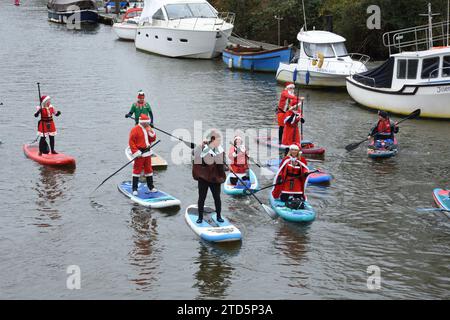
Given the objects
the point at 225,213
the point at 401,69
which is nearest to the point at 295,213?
the point at 225,213

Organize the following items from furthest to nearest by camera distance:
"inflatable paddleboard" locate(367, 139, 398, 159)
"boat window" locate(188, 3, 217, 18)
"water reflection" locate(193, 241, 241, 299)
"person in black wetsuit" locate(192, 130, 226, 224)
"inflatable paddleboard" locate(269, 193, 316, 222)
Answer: "boat window" locate(188, 3, 217, 18)
"inflatable paddleboard" locate(367, 139, 398, 159)
"inflatable paddleboard" locate(269, 193, 316, 222)
"person in black wetsuit" locate(192, 130, 226, 224)
"water reflection" locate(193, 241, 241, 299)

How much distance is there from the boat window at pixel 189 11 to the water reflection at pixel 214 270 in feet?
99.6

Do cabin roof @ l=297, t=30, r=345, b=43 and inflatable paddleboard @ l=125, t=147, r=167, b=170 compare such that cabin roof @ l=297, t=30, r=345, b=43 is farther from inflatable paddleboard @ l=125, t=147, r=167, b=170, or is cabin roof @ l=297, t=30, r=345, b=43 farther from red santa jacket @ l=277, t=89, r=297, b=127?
inflatable paddleboard @ l=125, t=147, r=167, b=170

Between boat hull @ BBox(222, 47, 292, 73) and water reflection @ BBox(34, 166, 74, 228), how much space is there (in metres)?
18.5

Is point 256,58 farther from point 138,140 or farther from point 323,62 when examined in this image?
point 138,140

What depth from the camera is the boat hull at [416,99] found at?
2519 centimetres

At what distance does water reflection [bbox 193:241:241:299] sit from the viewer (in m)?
12.7

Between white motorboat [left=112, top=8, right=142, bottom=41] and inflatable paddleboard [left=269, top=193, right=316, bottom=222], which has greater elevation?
white motorboat [left=112, top=8, right=142, bottom=41]

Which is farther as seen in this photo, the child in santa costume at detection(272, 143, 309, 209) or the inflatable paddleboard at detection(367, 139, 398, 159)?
the inflatable paddleboard at detection(367, 139, 398, 159)

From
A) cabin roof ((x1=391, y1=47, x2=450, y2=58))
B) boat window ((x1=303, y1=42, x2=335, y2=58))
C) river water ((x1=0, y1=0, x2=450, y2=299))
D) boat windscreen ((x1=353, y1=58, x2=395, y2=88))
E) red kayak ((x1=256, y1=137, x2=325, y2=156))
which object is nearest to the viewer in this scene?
river water ((x1=0, y1=0, x2=450, y2=299))

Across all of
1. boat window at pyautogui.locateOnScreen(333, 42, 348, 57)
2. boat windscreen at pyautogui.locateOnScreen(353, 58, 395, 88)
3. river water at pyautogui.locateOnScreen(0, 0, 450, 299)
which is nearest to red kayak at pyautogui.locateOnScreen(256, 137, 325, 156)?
river water at pyautogui.locateOnScreen(0, 0, 450, 299)

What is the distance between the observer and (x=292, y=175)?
16062 mm

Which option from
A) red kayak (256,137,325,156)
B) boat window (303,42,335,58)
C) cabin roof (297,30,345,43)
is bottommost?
red kayak (256,137,325,156)
